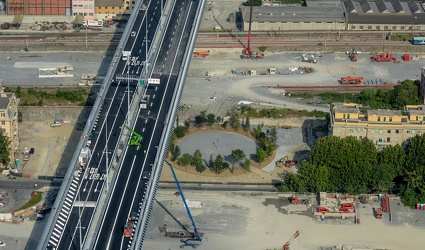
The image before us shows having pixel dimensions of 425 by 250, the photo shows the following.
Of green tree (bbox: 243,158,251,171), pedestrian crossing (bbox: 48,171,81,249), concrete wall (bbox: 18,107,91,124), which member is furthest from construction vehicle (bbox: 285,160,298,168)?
pedestrian crossing (bbox: 48,171,81,249)

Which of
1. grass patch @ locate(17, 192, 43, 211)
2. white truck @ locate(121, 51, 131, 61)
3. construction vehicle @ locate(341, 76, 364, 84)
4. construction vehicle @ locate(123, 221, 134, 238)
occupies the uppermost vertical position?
white truck @ locate(121, 51, 131, 61)

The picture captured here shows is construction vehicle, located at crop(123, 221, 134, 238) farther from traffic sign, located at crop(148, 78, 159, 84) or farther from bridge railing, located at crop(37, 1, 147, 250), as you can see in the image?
traffic sign, located at crop(148, 78, 159, 84)

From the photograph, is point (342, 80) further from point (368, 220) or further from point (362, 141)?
point (368, 220)

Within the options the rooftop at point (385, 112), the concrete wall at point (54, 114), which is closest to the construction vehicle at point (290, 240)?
the rooftop at point (385, 112)

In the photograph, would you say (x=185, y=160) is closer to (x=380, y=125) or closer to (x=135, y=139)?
(x=135, y=139)

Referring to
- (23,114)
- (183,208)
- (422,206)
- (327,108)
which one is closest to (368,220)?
(422,206)
